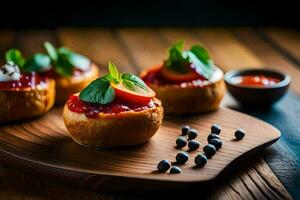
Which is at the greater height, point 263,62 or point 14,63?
point 14,63

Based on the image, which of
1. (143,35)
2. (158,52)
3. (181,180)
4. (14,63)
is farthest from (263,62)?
(181,180)

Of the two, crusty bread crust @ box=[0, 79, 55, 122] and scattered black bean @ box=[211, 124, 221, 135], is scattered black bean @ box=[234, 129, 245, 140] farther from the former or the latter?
crusty bread crust @ box=[0, 79, 55, 122]

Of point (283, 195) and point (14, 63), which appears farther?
point (14, 63)

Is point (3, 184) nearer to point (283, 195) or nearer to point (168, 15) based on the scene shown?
point (283, 195)

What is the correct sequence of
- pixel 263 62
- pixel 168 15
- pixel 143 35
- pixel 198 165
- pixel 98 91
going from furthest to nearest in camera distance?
pixel 168 15, pixel 143 35, pixel 263 62, pixel 98 91, pixel 198 165

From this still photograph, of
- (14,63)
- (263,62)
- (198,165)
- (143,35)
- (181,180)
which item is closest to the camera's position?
(181,180)
